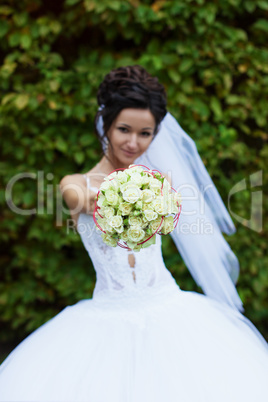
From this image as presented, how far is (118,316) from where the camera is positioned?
6.24ft

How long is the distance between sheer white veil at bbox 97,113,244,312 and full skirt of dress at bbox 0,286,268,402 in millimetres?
259

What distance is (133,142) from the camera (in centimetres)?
201

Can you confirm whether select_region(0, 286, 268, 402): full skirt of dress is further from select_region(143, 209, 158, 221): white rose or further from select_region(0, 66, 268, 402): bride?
select_region(143, 209, 158, 221): white rose

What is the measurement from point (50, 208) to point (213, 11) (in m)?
2.10

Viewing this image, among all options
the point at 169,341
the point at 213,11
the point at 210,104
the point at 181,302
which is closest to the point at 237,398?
the point at 169,341

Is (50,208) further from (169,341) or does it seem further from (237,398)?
(237,398)

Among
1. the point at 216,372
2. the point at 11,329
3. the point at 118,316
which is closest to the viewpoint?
the point at 216,372

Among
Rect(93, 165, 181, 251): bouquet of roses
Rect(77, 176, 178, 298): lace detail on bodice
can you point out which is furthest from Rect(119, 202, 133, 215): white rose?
Rect(77, 176, 178, 298): lace detail on bodice

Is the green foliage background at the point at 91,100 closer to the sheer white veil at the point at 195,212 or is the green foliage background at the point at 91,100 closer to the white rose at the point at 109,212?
the sheer white veil at the point at 195,212

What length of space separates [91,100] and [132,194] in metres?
1.99

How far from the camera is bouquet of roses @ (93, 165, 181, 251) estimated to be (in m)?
1.45

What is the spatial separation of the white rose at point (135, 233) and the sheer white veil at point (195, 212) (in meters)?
0.80

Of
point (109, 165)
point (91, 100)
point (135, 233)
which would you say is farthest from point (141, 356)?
point (91, 100)

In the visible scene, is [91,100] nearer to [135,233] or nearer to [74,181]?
[74,181]
